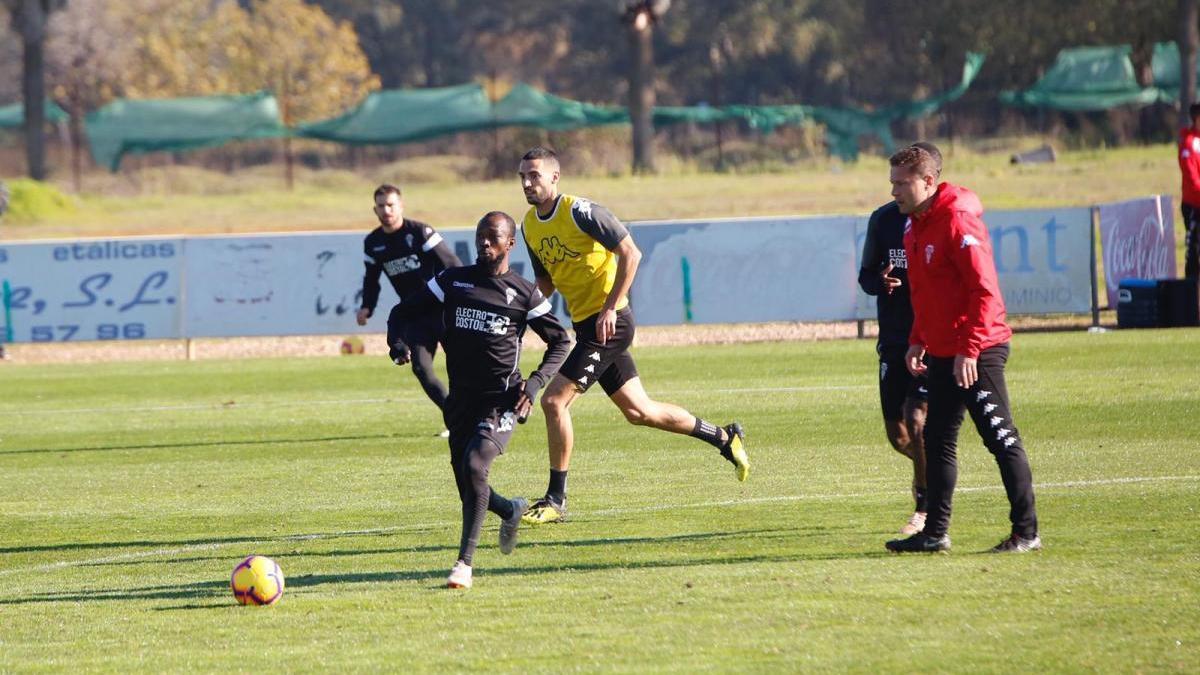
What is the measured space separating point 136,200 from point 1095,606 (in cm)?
3583

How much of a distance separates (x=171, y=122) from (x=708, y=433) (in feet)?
101

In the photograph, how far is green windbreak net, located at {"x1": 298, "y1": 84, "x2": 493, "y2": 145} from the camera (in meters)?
37.6

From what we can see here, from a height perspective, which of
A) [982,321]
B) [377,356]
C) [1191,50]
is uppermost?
[1191,50]

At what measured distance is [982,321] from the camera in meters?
7.55

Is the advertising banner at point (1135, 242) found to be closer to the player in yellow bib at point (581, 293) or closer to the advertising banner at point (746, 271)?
the advertising banner at point (746, 271)

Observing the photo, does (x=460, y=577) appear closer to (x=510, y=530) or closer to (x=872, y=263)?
(x=510, y=530)

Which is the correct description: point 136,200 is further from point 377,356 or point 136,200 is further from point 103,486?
point 103,486

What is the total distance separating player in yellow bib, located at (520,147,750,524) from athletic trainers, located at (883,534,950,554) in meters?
2.07

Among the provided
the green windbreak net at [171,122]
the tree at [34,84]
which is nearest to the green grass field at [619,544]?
the green windbreak net at [171,122]

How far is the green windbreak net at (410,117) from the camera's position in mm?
37562

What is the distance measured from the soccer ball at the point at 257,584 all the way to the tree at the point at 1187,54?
108ft

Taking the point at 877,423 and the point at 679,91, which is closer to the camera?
the point at 877,423

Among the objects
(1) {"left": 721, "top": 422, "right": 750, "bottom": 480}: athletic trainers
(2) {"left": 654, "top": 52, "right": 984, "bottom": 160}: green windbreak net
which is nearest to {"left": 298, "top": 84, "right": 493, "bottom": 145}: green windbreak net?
(2) {"left": 654, "top": 52, "right": 984, "bottom": 160}: green windbreak net

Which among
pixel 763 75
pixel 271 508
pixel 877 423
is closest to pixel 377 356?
pixel 877 423
